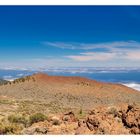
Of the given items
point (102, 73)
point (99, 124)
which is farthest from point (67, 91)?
point (99, 124)

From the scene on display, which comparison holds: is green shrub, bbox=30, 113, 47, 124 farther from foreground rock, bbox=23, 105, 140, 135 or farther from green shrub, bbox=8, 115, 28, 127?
foreground rock, bbox=23, 105, 140, 135

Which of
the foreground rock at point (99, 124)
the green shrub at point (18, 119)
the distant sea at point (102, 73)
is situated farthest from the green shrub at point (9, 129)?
the distant sea at point (102, 73)

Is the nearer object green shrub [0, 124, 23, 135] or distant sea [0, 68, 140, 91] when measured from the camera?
green shrub [0, 124, 23, 135]

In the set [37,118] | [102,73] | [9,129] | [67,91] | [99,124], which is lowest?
[9,129]

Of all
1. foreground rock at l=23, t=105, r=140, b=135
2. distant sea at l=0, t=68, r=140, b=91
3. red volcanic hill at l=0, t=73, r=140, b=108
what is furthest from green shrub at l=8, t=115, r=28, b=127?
red volcanic hill at l=0, t=73, r=140, b=108

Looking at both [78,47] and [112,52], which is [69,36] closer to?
[78,47]

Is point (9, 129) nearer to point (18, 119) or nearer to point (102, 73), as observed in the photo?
point (18, 119)

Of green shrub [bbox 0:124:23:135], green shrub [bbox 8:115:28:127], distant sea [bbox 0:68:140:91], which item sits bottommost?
green shrub [bbox 0:124:23:135]
